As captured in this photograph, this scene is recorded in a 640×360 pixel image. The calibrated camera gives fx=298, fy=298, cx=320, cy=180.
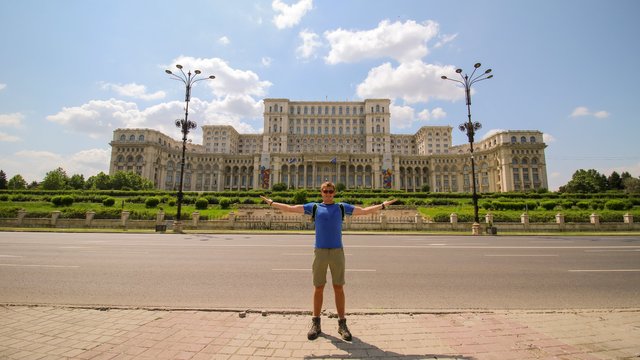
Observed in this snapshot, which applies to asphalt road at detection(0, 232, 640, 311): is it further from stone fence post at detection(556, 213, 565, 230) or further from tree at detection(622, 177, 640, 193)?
tree at detection(622, 177, 640, 193)

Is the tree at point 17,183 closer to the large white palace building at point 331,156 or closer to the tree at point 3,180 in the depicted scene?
the tree at point 3,180

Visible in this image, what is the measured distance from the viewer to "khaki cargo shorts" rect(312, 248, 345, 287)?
4.24 meters

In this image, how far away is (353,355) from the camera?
3.42 m

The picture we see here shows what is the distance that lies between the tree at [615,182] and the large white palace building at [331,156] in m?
16.2

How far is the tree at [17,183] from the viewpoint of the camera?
81.7 meters

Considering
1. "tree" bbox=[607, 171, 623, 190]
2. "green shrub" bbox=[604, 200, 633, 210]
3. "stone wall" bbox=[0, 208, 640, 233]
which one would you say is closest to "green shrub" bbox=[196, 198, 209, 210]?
"stone wall" bbox=[0, 208, 640, 233]

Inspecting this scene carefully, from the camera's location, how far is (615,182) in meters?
92.9

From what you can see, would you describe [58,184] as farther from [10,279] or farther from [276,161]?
[10,279]

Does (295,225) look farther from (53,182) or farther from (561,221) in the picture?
(53,182)

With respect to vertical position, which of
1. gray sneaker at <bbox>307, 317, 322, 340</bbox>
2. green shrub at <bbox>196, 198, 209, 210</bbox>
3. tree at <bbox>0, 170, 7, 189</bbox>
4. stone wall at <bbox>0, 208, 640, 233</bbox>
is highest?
tree at <bbox>0, 170, 7, 189</bbox>

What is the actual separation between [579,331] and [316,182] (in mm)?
103146

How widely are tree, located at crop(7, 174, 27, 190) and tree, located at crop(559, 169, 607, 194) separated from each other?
509ft

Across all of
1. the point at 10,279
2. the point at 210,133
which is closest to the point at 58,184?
the point at 210,133

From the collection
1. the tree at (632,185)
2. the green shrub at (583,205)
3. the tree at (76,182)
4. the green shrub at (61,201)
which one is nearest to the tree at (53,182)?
the tree at (76,182)
